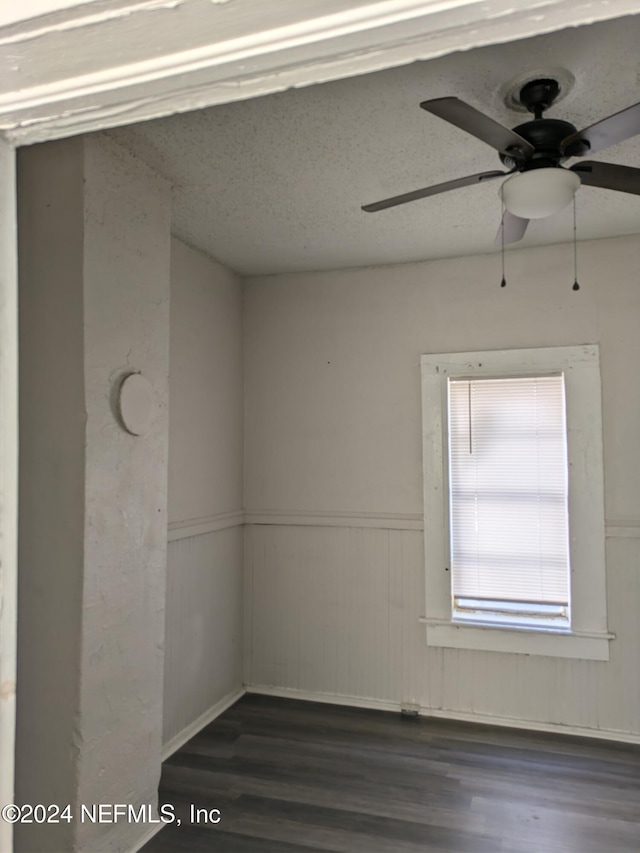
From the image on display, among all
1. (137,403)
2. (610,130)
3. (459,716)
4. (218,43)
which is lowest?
(459,716)

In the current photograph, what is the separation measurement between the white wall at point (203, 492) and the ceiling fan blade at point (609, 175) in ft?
6.61

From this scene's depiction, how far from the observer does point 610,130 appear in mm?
1593

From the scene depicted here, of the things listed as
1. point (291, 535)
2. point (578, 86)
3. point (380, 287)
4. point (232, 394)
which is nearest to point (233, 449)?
point (232, 394)

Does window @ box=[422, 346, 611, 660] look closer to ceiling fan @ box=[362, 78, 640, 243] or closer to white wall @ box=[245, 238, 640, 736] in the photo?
white wall @ box=[245, 238, 640, 736]

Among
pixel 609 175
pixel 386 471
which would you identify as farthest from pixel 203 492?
pixel 609 175

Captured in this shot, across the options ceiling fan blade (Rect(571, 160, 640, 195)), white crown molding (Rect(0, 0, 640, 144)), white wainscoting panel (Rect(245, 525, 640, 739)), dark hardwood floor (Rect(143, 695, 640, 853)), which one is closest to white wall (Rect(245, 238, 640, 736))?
white wainscoting panel (Rect(245, 525, 640, 739))

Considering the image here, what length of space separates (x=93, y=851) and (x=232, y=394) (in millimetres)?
2399

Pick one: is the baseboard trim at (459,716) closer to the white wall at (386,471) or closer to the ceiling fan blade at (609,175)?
the white wall at (386,471)

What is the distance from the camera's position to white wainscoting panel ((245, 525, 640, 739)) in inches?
124

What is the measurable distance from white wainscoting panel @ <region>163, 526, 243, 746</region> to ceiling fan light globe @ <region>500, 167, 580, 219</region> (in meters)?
2.23

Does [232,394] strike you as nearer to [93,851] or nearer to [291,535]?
[291,535]

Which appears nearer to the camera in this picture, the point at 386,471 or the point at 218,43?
the point at 218,43

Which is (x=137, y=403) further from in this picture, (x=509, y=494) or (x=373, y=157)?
(x=509, y=494)

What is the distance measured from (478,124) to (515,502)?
87.8 inches
